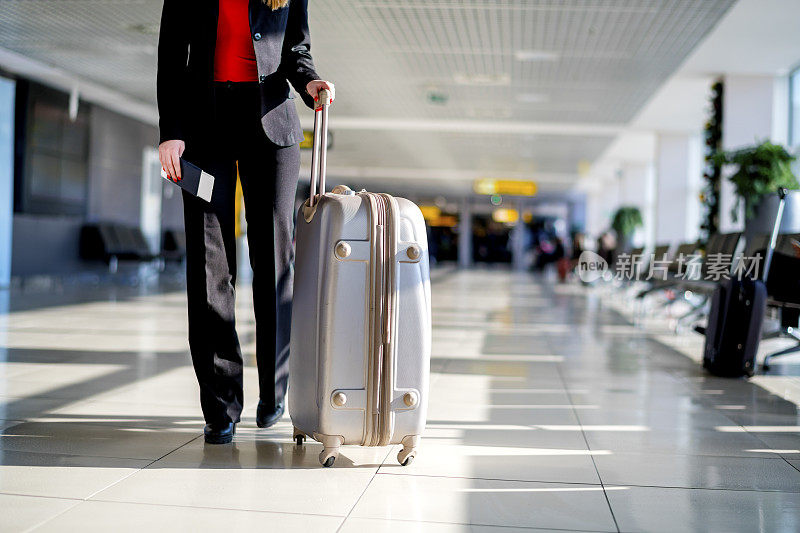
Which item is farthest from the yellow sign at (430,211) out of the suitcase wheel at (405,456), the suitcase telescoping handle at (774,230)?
the suitcase wheel at (405,456)

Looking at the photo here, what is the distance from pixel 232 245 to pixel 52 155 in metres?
10.6

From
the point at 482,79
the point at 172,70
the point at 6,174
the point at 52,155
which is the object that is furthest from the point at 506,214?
the point at 172,70

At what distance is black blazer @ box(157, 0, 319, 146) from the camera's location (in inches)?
88.4

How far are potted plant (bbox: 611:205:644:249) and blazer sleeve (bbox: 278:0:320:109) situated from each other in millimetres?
15675

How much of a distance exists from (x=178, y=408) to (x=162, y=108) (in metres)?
1.18

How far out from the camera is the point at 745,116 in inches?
401

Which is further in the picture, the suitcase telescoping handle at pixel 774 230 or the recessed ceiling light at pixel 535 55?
the recessed ceiling light at pixel 535 55

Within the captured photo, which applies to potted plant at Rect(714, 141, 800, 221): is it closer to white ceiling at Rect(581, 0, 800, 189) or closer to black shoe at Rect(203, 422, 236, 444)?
white ceiling at Rect(581, 0, 800, 189)

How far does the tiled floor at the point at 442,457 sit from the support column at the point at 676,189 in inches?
427

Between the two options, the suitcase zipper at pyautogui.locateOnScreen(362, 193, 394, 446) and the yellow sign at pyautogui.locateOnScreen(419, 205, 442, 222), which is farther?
the yellow sign at pyautogui.locateOnScreen(419, 205, 442, 222)

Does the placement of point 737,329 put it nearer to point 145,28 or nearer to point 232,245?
point 232,245

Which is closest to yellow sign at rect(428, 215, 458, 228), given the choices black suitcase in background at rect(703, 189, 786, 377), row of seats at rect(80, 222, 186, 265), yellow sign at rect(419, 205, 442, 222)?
yellow sign at rect(419, 205, 442, 222)

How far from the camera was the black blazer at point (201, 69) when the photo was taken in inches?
88.4

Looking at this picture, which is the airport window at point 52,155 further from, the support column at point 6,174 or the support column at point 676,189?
the support column at point 676,189
